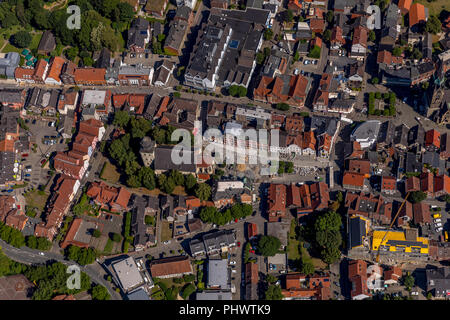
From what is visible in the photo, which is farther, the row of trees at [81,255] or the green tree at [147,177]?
the green tree at [147,177]

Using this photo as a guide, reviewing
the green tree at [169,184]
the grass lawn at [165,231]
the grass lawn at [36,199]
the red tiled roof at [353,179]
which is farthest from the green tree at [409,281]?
the grass lawn at [36,199]

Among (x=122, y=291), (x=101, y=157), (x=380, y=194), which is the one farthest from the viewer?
(x=101, y=157)

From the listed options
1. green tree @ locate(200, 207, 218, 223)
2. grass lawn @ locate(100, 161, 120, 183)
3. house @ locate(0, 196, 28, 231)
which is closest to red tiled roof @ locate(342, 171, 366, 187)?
green tree @ locate(200, 207, 218, 223)

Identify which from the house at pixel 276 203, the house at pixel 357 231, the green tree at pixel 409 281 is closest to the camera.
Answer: the green tree at pixel 409 281

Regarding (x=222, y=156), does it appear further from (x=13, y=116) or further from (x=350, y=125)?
(x=13, y=116)

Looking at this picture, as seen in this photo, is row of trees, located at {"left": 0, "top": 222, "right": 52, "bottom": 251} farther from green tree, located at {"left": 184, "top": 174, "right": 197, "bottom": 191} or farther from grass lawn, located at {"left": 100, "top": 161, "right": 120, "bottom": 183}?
green tree, located at {"left": 184, "top": 174, "right": 197, "bottom": 191}

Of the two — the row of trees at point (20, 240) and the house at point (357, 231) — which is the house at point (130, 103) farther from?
the house at point (357, 231)

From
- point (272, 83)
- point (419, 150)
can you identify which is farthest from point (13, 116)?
point (419, 150)
